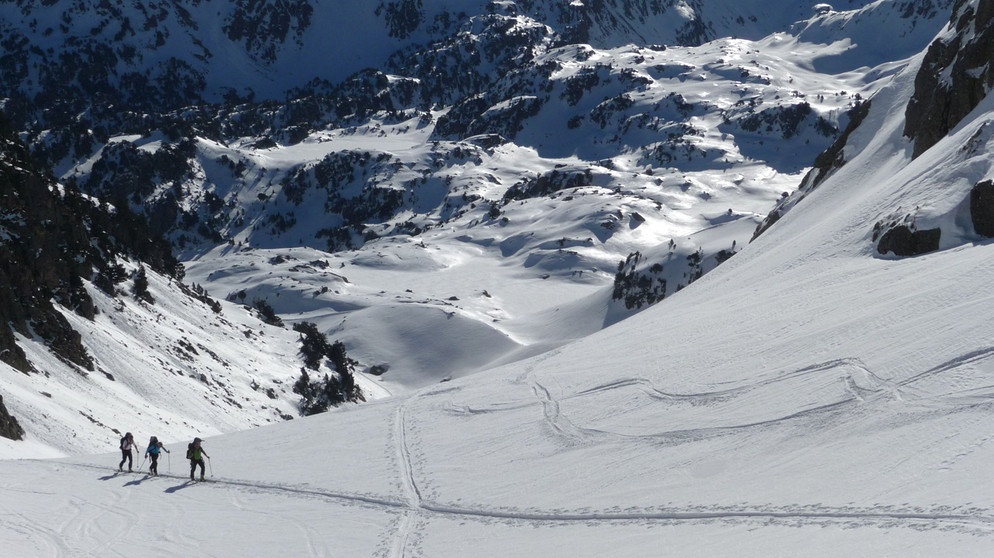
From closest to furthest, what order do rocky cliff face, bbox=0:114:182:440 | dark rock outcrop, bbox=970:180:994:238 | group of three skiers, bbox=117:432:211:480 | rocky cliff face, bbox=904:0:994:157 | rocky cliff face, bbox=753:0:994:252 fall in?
group of three skiers, bbox=117:432:211:480 < dark rock outcrop, bbox=970:180:994:238 < rocky cliff face, bbox=753:0:994:252 < rocky cliff face, bbox=904:0:994:157 < rocky cliff face, bbox=0:114:182:440

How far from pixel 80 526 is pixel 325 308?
9665 centimetres

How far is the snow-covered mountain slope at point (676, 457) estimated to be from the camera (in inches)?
757

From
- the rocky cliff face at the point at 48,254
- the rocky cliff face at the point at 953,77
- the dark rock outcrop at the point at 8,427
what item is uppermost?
the rocky cliff face at the point at 953,77

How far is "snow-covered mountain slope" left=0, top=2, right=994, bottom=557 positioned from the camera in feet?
63.1

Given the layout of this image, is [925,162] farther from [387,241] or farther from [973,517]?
[387,241]

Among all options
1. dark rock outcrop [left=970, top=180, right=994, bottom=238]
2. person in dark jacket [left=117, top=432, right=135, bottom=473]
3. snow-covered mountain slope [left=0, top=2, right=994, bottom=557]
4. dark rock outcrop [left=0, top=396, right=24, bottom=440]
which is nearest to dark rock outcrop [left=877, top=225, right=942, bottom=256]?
snow-covered mountain slope [left=0, top=2, right=994, bottom=557]

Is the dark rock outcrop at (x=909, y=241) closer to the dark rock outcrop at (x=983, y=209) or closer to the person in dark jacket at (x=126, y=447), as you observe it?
the dark rock outcrop at (x=983, y=209)

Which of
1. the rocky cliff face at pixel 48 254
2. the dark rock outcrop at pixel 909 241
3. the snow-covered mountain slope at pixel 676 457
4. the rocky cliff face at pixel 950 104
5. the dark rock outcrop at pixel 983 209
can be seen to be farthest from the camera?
the rocky cliff face at pixel 48 254

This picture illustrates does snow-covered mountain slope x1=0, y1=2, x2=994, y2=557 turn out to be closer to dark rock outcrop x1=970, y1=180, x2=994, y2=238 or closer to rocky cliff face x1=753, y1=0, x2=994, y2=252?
dark rock outcrop x1=970, y1=180, x2=994, y2=238

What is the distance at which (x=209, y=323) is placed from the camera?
7931 centimetres

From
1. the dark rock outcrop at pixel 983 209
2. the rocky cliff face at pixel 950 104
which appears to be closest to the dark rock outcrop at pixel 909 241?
the rocky cliff face at pixel 950 104

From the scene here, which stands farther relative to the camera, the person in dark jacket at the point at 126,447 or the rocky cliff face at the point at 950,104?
the rocky cliff face at the point at 950,104

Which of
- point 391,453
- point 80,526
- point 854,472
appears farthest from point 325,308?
point 854,472

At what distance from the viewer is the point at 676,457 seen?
82.1ft
